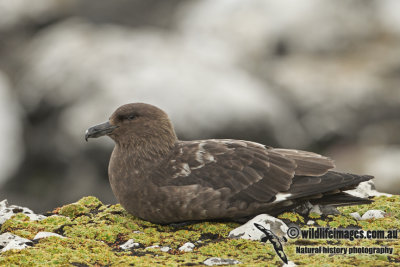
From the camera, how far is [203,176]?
6215 mm

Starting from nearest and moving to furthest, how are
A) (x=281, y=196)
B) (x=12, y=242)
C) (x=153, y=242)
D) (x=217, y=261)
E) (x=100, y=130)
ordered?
(x=217, y=261) < (x=12, y=242) < (x=153, y=242) < (x=281, y=196) < (x=100, y=130)

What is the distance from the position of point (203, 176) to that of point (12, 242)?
2.19 m

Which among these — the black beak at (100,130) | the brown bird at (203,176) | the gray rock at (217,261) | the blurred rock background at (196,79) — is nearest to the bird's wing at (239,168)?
the brown bird at (203,176)

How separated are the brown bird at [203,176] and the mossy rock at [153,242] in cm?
23

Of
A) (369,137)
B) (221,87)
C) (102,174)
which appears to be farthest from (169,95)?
(369,137)

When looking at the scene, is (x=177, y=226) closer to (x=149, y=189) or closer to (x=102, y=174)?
(x=149, y=189)

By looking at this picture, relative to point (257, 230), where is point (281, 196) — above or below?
above

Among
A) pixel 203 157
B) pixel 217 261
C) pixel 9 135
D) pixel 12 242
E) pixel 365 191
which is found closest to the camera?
pixel 217 261

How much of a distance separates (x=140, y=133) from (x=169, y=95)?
19.5 feet

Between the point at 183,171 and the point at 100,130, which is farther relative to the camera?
the point at 100,130

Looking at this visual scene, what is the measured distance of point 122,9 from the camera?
57.1ft

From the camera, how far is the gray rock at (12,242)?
5285 mm

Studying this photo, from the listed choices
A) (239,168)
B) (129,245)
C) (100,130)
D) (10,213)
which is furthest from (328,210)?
(10,213)

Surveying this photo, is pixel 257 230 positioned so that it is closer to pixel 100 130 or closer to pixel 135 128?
pixel 135 128
